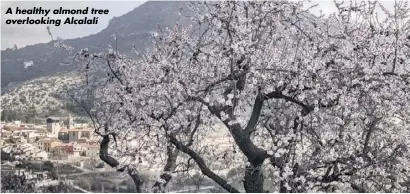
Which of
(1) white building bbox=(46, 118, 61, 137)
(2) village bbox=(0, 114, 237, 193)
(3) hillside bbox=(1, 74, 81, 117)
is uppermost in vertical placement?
(3) hillside bbox=(1, 74, 81, 117)

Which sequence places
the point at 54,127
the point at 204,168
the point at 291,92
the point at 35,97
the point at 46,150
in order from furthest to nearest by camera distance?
the point at 35,97
the point at 54,127
the point at 46,150
the point at 204,168
the point at 291,92

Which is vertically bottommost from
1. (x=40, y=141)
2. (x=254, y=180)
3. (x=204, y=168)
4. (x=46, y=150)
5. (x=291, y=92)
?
(x=46, y=150)

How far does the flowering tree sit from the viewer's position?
22.4 ft

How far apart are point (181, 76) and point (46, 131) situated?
946 inches

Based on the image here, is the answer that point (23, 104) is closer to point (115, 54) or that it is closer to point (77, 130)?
point (77, 130)

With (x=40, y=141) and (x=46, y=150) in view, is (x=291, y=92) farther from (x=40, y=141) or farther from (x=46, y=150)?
(x=40, y=141)

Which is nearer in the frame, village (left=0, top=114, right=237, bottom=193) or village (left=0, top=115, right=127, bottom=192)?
village (left=0, top=114, right=237, bottom=193)

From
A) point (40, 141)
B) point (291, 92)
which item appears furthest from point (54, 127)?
point (291, 92)

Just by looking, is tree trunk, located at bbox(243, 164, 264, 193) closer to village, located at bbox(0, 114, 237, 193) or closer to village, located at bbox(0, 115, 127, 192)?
village, located at bbox(0, 114, 237, 193)

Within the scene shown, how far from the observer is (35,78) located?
45.4 m

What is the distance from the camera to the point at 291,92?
273 inches

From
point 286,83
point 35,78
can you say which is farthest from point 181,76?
point 35,78

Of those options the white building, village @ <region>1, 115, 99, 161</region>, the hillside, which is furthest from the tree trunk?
the hillside

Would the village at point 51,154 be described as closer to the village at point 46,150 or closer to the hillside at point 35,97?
the village at point 46,150
